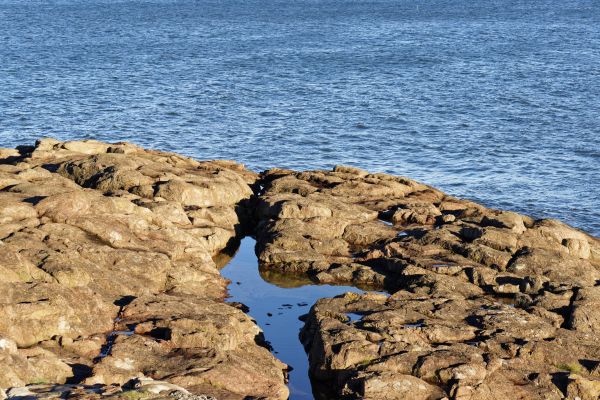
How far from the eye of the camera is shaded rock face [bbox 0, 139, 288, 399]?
3253cm

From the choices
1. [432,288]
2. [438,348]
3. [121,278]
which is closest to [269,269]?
[432,288]

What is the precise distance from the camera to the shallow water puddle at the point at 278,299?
128 feet

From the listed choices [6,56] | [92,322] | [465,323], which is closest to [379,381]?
[465,323]

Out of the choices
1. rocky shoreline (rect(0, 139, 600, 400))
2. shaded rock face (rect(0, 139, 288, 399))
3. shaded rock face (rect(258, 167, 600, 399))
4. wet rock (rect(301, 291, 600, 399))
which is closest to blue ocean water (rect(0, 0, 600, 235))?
shaded rock face (rect(258, 167, 600, 399))

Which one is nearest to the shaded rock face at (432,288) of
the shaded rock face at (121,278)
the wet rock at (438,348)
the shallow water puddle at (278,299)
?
the wet rock at (438,348)

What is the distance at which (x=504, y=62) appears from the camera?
133625 mm

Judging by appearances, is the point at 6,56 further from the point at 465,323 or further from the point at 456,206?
the point at 465,323

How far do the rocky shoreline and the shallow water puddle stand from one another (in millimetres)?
688

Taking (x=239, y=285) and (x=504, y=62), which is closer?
(x=239, y=285)

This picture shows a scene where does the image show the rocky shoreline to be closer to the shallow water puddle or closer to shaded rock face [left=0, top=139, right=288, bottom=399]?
shaded rock face [left=0, top=139, right=288, bottom=399]

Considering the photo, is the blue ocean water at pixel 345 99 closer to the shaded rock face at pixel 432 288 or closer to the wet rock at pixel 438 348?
the shaded rock face at pixel 432 288

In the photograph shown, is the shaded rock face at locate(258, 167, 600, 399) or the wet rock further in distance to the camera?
the shaded rock face at locate(258, 167, 600, 399)

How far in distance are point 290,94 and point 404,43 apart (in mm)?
47426

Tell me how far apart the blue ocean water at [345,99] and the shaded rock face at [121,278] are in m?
29.7
